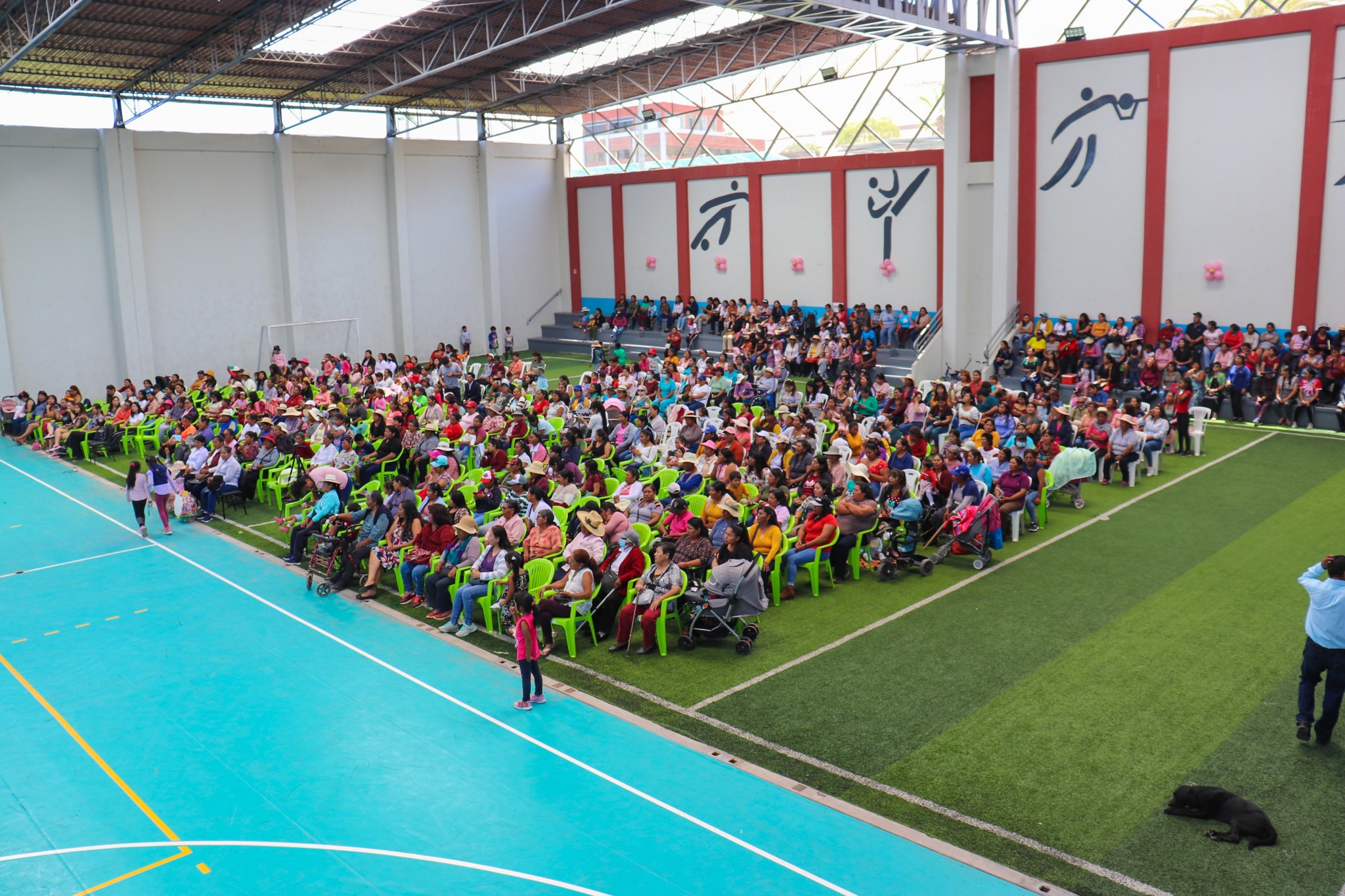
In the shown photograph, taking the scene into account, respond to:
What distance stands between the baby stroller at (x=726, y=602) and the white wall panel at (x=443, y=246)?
80.6ft

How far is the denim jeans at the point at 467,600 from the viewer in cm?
1062

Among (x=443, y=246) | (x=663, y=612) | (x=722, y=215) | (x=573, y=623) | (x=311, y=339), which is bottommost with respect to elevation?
(x=573, y=623)

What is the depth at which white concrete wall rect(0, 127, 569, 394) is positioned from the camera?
2512 cm

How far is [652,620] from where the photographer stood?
32.0ft

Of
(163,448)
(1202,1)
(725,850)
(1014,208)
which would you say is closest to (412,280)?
(163,448)

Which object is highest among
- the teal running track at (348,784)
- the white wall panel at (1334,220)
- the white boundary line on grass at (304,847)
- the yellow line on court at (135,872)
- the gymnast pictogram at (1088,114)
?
the gymnast pictogram at (1088,114)

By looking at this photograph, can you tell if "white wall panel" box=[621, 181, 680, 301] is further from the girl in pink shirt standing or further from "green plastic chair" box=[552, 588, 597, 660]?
the girl in pink shirt standing

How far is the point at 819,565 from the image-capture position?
11680 mm

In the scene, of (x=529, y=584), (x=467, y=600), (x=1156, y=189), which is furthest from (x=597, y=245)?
(x=529, y=584)

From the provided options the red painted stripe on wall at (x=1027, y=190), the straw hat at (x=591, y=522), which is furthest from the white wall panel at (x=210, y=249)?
the straw hat at (x=591, y=522)

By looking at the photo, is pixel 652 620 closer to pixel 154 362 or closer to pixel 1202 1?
pixel 1202 1

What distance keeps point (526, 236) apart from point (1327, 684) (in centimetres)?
3077

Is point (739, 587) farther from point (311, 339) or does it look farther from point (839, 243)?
point (311, 339)

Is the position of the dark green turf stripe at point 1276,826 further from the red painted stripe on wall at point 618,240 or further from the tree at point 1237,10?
the red painted stripe on wall at point 618,240
